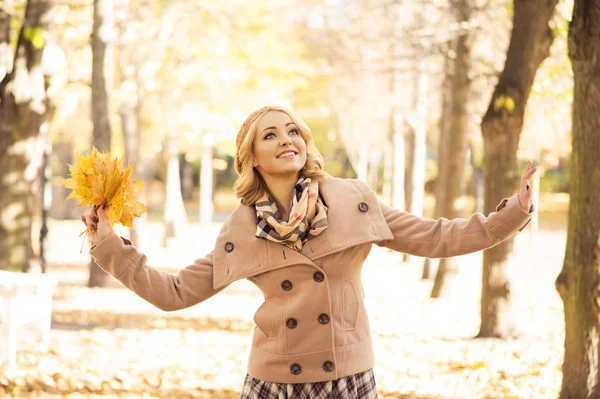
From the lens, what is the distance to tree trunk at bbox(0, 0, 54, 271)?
8883mm

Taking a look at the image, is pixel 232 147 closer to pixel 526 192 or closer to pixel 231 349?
pixel 231 349

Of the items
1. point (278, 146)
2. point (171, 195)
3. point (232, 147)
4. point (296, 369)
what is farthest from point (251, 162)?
point (171, 195)

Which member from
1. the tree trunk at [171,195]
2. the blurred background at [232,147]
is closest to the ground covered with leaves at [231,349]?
the blurred background at [232,147]

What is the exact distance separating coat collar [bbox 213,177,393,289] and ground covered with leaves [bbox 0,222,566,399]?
318 cm

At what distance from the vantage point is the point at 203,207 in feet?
91.2

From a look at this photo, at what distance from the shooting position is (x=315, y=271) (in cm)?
302

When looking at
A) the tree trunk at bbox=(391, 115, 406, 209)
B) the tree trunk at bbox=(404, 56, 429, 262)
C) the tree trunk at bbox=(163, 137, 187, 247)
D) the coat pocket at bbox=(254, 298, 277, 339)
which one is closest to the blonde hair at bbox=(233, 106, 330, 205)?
the coat pocket at bbox=(254, 298, 277, 339)

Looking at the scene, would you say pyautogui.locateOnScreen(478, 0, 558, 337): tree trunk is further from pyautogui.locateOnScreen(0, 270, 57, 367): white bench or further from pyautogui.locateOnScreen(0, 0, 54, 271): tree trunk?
pyautogui.locateOnScreen(0, 0, 54, 271): tree trunk

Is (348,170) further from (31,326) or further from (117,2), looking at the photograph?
(31,326)

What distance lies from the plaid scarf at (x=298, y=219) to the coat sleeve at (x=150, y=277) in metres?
0.33

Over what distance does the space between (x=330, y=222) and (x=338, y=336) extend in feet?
1.41

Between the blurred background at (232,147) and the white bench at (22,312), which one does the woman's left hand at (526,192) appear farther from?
the white bench at (22,312)

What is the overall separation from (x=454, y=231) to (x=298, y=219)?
62cm

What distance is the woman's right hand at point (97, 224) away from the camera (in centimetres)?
312
